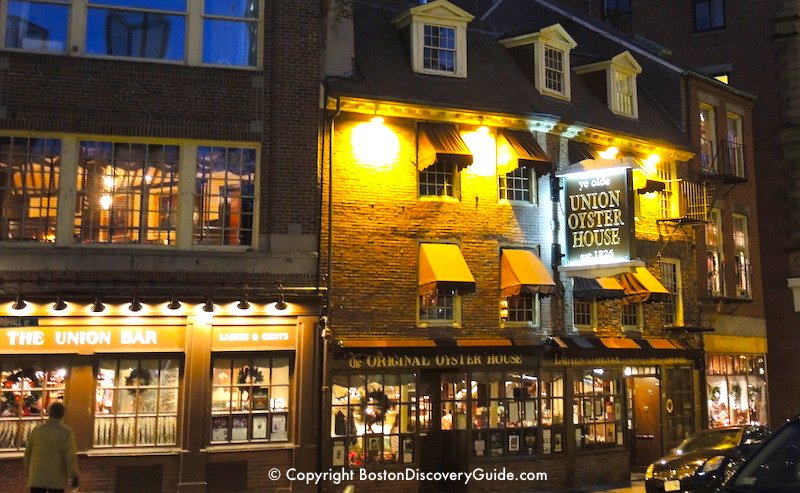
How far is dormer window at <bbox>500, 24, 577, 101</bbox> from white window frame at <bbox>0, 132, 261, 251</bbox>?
805 cm

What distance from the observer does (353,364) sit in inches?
625

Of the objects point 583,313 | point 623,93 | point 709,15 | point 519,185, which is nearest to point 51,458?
point 519,185

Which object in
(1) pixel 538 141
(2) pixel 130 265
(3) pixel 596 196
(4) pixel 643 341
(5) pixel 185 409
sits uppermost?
(1) pixel 538 141

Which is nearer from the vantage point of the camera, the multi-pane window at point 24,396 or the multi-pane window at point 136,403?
the multi-pane window at point 24,396

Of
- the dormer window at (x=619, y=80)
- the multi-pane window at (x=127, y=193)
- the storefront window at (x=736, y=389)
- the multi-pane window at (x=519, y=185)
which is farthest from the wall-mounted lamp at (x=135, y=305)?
the storefront window at (x=736, y=389)

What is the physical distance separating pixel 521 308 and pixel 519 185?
9.54 feet

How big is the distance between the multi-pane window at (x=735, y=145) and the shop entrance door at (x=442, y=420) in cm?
1178

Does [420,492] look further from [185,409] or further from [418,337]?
[185,409]

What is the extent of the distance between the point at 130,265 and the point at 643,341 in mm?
12155

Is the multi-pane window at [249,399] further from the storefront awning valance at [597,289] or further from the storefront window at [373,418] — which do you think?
the storefront awning valance at [597,289]

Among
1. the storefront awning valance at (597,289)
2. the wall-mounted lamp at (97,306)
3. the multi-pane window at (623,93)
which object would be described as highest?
the multi-pane window at (623,93)

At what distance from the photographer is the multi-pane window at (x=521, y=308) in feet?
59.6

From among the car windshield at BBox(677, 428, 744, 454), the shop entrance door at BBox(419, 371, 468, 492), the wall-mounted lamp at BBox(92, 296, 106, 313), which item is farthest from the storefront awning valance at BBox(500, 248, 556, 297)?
the wall-mounted lamp at BBox(92, 296, 106, 313)

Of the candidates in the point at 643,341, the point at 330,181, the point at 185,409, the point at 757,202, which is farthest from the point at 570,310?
the point at 757,202
